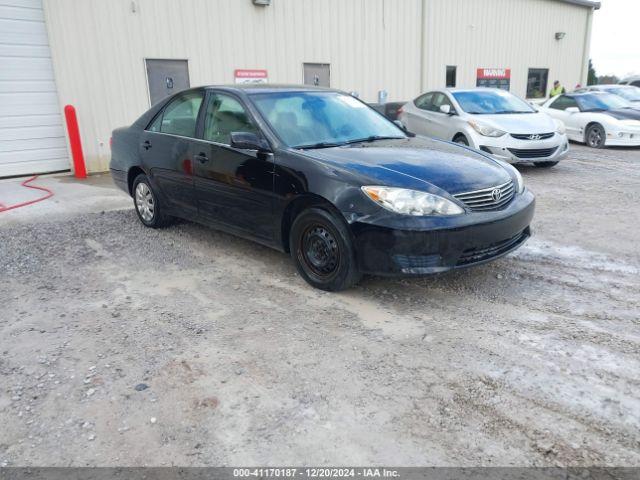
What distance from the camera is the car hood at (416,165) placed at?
378 cm

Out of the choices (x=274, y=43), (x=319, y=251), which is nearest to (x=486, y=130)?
(x=274, y=43)

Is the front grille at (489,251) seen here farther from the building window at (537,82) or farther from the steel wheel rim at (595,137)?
the building window at (537,82)

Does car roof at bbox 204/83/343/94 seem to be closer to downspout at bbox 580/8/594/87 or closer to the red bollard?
the red bollard

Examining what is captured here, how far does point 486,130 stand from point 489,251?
5.43 metres

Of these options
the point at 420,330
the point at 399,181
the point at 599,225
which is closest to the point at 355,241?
the point at 399,181

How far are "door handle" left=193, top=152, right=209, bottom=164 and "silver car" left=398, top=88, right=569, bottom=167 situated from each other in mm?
4865

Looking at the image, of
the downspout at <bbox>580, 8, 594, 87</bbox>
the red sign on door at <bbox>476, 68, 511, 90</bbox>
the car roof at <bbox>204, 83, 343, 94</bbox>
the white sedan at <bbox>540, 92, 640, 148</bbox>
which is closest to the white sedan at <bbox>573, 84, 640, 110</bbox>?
the white sedan at <bbox>540, 92, 640, 148</bbox>

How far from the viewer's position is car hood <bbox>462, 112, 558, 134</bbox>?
8727 mm

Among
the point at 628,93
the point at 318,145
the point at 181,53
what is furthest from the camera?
the point at 628,93

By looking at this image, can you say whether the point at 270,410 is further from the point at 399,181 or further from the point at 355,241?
the point at 399,181

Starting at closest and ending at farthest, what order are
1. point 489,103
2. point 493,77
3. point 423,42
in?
point 489,103
point 423,42
point 493,77

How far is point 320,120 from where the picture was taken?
187 inches

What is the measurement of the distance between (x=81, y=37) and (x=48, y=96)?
1179 mm

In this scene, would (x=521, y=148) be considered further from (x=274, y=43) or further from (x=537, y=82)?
(x=537, y=82)
